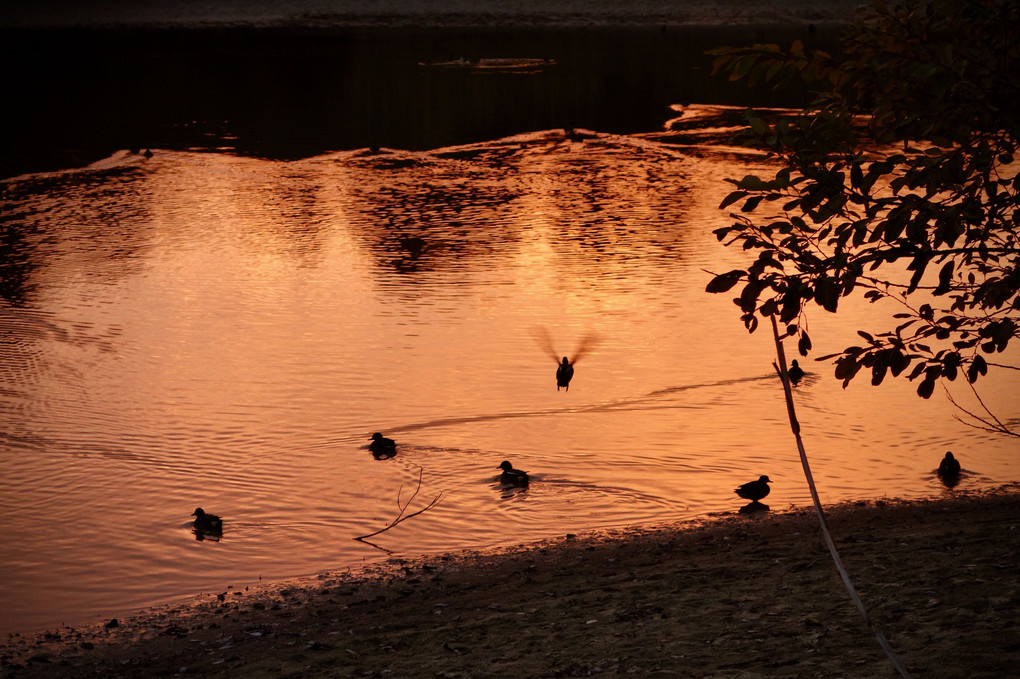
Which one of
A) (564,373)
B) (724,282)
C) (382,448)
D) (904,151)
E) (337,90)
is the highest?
(337,90)

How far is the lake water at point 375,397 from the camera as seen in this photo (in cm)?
1372

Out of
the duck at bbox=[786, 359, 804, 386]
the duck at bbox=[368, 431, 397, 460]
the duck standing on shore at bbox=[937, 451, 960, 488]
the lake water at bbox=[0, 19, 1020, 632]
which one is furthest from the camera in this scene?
the duck at bbox=[786, 359, 804, 386]

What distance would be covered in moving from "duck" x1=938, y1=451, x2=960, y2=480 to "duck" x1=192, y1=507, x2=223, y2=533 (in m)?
8.84

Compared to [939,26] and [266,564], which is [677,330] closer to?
[266,564]

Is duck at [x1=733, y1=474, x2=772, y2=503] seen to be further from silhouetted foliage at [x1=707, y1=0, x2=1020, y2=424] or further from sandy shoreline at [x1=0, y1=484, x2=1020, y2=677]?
silhouetted foliage at [x1=707, y1=0, x2=1020, y2=424]

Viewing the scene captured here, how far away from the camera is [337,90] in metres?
61.2

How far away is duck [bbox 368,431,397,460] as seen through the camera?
1584cm

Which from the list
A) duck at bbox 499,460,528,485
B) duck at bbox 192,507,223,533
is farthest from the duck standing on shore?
duck at bbox 192,507,223,533

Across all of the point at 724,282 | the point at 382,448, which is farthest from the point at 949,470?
the point at 724,282

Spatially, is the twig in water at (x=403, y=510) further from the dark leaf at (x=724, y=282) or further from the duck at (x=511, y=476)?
the dark leaf at (x=724, y=282)

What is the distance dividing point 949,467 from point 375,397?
8723 mm

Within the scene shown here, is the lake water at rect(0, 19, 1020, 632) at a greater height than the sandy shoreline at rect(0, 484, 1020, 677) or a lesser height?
greater

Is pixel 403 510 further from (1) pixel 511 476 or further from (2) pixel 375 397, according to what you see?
(2) pixel 375 397

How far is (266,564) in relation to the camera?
12.8m
